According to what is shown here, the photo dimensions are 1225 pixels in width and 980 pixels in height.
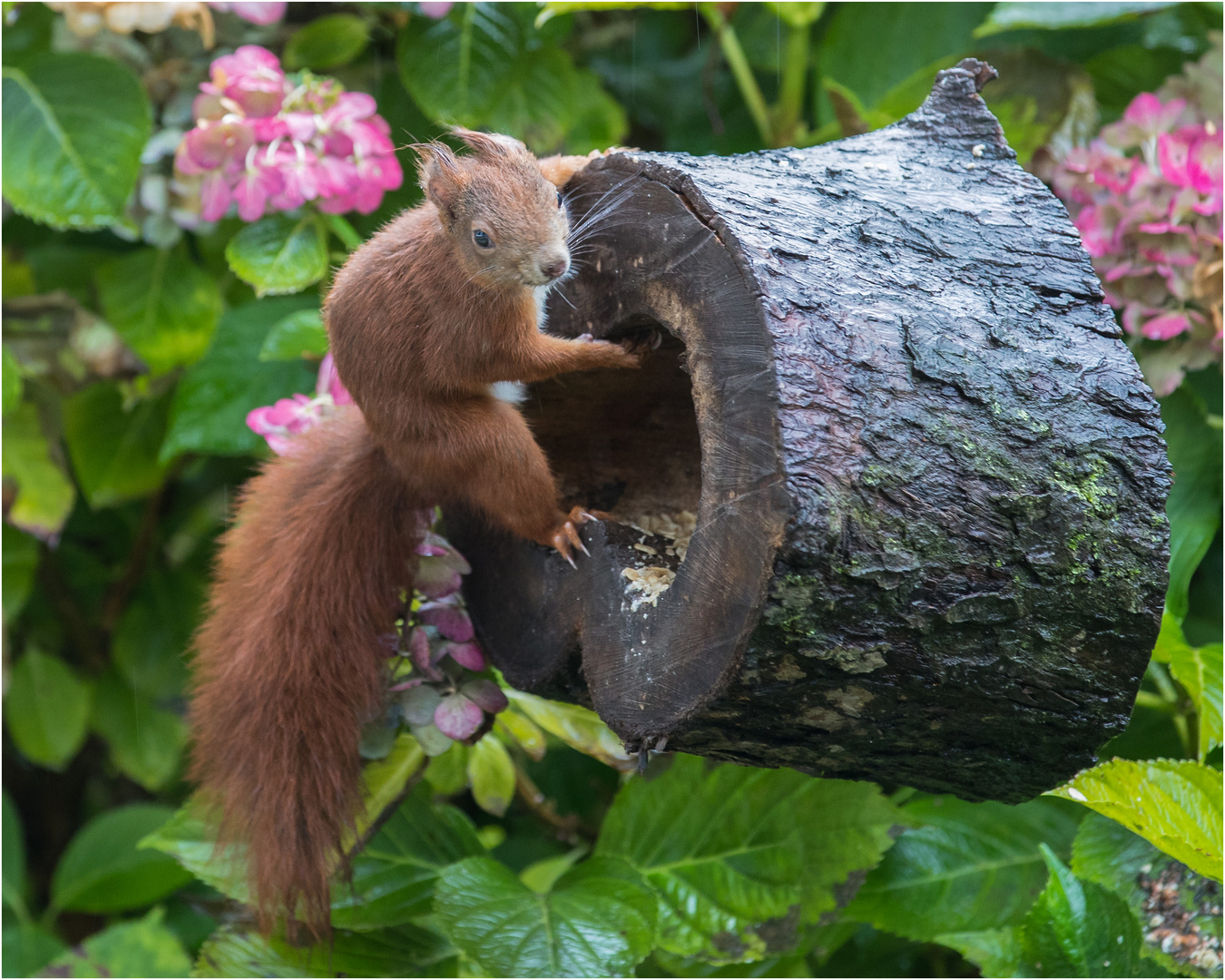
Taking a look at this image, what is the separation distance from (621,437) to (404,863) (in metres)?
0.47

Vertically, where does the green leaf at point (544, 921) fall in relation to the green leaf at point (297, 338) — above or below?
below

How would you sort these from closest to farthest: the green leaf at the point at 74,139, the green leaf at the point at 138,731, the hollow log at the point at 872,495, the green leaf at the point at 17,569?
1. the hollow log at the point at 872,495
2. the green leaf at the point at 74,139
3. the green leaf at the point at 17,569
4. the green leaf at the point at 138,731

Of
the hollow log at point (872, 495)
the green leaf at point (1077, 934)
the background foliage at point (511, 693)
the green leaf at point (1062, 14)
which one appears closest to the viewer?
the hollow log at point (872, 495)

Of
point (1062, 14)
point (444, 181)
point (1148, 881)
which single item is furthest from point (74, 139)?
point (1148, 881)

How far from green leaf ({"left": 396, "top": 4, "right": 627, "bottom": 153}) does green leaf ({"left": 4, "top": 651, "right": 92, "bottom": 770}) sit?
947mm

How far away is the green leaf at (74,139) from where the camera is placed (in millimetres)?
1167

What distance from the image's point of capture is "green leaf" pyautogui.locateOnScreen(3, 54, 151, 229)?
3.83 ft

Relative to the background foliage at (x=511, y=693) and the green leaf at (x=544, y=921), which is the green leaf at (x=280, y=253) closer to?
the background foliage at (x=511, y=693)

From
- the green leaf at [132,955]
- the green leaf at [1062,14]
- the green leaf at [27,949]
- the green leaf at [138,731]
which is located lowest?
the green leaf at [27,949]

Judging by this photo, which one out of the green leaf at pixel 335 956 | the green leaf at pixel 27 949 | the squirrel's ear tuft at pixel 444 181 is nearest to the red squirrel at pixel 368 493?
the squirrel's ear tuft at pixel 444 181

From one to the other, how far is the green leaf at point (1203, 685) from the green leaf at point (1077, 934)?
0.58 feet

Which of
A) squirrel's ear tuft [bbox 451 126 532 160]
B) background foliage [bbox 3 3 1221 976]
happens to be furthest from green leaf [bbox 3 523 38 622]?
squirrel's ear tuft [bbox 451 126 532 160]

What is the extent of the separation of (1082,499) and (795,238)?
0.76 ft

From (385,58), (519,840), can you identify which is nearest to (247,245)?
(385,58)
